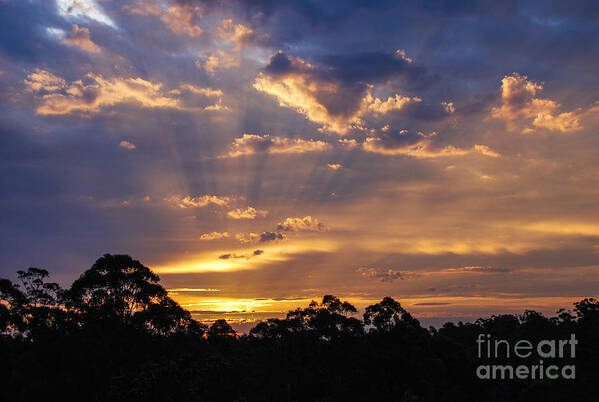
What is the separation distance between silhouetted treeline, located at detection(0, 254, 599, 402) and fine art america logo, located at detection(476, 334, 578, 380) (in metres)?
0.61

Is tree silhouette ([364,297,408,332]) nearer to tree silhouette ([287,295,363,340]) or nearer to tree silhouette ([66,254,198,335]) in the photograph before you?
tree silhouette ([287,295,363,340])

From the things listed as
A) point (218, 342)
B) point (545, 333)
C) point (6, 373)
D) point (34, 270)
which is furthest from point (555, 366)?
point (218, 342)

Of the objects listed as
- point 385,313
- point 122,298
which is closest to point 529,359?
point 385,313

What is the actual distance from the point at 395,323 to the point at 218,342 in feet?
147

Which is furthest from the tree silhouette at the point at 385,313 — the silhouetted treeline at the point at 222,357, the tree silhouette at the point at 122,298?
the tree silhouette at the point at 122,298

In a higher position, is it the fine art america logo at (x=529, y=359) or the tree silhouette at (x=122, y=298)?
the tree silhouette at (x=122, y=298)

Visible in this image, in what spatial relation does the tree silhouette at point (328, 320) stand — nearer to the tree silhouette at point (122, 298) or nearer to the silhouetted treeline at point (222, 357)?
the silhouetted treeline at point (222, 357)

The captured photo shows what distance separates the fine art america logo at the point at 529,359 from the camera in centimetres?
4669

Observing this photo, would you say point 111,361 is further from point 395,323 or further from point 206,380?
point 395,323

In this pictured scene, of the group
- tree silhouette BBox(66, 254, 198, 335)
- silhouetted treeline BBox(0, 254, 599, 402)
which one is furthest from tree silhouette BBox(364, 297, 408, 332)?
tree silhouette BBox(66, 254, 198, 335)

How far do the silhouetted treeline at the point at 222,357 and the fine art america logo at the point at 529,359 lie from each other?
611 mm

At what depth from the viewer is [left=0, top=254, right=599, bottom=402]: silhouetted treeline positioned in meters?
44.1

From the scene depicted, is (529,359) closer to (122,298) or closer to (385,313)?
(385,313)

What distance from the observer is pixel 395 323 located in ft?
211
